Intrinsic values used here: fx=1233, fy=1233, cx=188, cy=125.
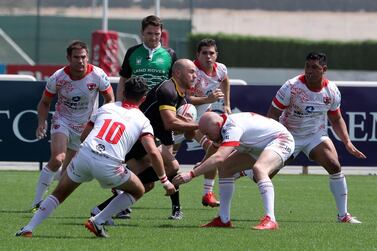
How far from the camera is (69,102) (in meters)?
14.9

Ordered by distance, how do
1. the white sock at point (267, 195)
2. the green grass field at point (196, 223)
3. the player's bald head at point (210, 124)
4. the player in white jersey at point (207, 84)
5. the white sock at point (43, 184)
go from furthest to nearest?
the player in white jersey at point (207, 84)
the white sock at point (43, 184)
the white sock at point (267, 195)
the player's bald head at point (210, 124)
the green grass field at point (196, 223)

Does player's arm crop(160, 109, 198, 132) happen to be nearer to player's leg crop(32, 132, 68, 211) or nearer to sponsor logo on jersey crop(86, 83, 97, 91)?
sponsor logo on jersey crop(86, 83, 97, 91)

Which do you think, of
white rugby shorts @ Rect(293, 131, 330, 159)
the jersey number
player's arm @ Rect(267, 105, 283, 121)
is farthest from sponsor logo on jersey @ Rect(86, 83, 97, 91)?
the jersey number

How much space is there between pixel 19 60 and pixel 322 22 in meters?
19.1

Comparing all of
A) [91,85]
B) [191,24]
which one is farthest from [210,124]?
[191,24]

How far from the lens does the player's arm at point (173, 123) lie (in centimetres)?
1322

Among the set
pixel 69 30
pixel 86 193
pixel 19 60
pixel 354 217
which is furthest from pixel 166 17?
pixel 354 217

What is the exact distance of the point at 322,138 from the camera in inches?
568

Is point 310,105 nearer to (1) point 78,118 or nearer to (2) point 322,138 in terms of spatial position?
(2) point 322,138

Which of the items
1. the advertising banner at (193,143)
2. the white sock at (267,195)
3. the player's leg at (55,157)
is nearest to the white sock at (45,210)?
the white sock at (267,195)

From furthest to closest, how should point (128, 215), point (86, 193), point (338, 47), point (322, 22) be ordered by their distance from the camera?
point (322, 22)
point (338, 47)
point (86, 193)
point (128, 215)

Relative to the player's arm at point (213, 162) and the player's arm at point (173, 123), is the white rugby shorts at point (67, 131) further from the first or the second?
the player's arm at point (213, 162)

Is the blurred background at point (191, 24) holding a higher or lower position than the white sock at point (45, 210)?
lower

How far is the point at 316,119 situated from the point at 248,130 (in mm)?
1810
